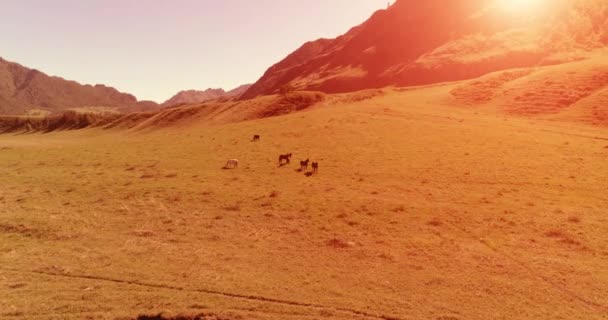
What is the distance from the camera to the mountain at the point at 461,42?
105 meters

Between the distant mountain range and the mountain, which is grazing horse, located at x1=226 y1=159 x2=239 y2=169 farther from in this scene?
the mountain

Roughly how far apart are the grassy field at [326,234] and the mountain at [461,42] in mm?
68032

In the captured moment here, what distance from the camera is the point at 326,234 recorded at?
22.6 m

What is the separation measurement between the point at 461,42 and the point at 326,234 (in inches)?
5171

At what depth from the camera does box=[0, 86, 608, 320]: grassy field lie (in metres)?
16.0

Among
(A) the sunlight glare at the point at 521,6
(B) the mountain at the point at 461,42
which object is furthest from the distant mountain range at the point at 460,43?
(A) the sunlight glare at the point at 521,6

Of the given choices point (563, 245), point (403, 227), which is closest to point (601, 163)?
point (563, 245)

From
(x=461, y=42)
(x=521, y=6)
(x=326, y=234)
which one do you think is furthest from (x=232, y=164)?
(x=521, y=6)

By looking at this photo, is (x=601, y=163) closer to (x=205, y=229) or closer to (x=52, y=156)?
(x=205, y=229)

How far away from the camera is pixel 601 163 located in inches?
1346

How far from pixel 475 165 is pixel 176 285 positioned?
28184 mm

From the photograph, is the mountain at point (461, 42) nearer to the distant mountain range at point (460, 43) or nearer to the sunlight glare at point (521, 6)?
the distant mountain range at point (460, 43)

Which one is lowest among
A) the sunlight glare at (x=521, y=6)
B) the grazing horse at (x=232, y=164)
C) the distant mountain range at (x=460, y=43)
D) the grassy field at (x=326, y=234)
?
the grassy field at (x=326, y=234)

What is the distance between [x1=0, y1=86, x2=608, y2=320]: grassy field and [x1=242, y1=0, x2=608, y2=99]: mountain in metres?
68.0
